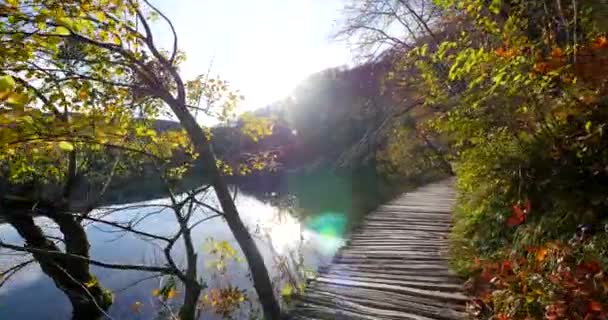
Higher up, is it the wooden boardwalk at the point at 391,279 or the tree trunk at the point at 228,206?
the tree trunk at the point at 228,206

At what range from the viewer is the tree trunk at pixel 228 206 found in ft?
15.0

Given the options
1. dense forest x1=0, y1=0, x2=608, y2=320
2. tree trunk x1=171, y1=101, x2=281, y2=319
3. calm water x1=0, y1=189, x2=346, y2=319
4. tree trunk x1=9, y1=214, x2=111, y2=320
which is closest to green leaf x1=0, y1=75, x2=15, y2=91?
dense forest x1=0, y1=0, x2=608, y2=320

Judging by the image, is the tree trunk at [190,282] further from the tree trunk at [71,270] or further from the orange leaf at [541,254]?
the orange leaf at [541,254]

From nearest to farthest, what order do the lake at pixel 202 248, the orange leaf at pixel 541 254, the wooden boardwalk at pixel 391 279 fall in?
the orange leaf at pixel 541 254, the wooden boardwalk at pixel 391 279, the lake at pixel 202 248

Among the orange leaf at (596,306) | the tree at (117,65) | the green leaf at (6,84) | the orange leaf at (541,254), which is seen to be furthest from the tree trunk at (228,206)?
the green leaf at (6,84)

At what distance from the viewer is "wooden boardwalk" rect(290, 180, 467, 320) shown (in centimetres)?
432

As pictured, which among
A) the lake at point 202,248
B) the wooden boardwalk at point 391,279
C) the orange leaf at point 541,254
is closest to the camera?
the orange leaf at point 541,254

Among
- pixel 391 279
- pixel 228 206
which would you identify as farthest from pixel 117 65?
pixel 391 279

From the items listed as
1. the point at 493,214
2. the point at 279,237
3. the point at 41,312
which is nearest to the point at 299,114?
the point at 279,237

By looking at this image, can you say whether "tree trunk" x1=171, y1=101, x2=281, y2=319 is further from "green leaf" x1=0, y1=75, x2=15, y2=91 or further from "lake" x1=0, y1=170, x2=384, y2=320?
"green leaf" x1=0, y1=75, x2=15, y2=91

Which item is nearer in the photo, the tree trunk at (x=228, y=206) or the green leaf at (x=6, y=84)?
the green leaf at (x=6, y=84)

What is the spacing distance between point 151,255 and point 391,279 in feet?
27.4

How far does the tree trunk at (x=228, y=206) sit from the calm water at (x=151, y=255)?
0.63 m

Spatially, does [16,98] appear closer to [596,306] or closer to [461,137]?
[596,306]
